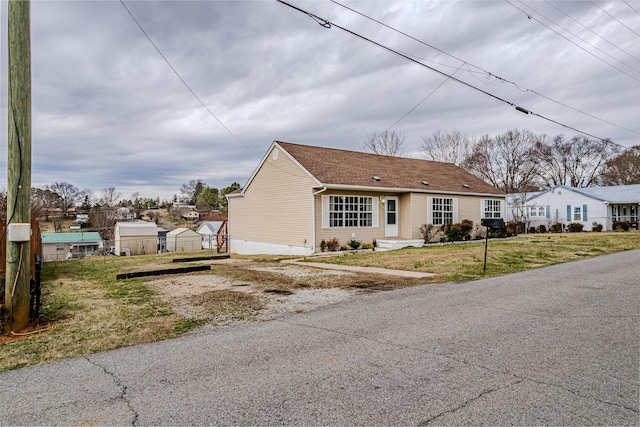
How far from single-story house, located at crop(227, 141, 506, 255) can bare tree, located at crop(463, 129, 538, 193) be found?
21111 mm

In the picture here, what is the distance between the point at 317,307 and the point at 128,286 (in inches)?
191

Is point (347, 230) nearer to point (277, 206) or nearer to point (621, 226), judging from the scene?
point (277, 206)

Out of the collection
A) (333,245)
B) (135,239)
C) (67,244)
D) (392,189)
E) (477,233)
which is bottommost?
(67,244)

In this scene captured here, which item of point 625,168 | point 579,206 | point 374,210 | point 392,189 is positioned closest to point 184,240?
point 374,210

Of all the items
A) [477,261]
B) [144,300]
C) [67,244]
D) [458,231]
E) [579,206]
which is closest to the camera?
[144,300]

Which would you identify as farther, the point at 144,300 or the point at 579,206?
the point at 579,206

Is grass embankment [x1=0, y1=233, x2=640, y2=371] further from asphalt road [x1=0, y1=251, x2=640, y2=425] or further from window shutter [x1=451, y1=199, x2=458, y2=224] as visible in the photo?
window shutter [x1=451, y1=199, x2=458, y2=224]

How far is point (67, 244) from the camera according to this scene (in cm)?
4884

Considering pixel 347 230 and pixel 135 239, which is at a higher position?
pixel 347 230

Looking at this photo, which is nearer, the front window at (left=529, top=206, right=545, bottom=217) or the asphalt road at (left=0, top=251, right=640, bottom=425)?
the asphalt road at (left=0, top=251, right=640, bottom=425)

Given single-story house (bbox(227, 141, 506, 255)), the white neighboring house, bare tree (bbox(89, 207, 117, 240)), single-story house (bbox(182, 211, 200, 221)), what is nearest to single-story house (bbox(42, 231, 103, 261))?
bare tree (bbox(89, 207, 117, 240))

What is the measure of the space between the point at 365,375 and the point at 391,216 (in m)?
17.3

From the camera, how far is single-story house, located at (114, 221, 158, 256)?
142 feet

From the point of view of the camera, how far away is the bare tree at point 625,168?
1911 inches
